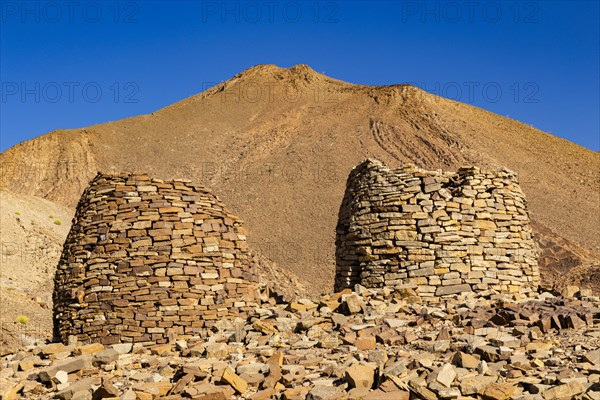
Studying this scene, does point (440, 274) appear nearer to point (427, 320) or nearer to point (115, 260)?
point (427, 320)

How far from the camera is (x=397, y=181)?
11414 mm

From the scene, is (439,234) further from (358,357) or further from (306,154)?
(306,154)

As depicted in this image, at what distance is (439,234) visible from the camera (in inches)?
429

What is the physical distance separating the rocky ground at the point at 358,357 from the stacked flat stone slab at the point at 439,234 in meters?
0.45

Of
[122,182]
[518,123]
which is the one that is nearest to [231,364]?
[122,182]

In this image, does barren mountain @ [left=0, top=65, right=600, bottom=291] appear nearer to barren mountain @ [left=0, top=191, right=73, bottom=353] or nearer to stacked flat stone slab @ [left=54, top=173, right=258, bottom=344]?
barren mountain @ [left=0, top=191, right=73, bottom=353]

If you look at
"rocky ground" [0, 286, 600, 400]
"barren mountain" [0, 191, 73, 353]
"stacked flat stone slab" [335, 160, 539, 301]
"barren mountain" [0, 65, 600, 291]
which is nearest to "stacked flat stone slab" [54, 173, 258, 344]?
"rocky ground" [0, 286, 600, 400]

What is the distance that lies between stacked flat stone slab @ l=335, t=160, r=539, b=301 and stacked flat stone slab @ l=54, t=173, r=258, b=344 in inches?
82.8

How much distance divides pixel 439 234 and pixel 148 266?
4398 mm

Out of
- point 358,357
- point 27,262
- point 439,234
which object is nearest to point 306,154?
point 27,262

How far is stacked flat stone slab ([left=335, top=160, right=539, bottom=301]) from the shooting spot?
10836 mm

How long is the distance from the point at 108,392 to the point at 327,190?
129 ft

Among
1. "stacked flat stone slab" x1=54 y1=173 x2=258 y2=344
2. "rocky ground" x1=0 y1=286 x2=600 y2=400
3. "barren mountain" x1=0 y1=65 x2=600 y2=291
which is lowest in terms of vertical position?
"rocky ground" x1=0 y1=286 x2=600 y2=400

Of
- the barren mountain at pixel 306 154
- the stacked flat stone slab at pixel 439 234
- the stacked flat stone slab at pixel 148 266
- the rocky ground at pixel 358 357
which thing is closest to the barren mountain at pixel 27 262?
the stacked flat stone slab at pixel 148 266
